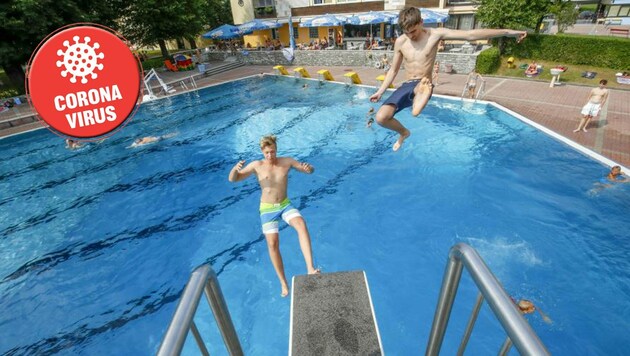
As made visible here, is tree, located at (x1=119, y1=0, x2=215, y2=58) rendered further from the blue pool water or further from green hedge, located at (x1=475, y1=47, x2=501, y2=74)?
green hedge, located at (x1=475, y1=47, x2=501, y2=74)

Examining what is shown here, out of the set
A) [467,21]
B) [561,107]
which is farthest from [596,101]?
[467,21]

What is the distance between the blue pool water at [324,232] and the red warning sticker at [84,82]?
5.70 m

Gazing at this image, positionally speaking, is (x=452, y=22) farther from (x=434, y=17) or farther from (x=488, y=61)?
(x=488, y=61)

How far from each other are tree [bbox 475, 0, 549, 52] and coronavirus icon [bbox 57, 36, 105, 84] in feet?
78.9

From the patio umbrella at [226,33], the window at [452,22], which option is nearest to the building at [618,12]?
the window at [452,22]

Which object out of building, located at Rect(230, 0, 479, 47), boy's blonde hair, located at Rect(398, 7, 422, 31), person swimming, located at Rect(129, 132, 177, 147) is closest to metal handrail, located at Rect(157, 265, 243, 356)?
boy's blonde hair, located at Rect(398, 7, 422, 31)

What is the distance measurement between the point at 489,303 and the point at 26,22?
26.8 meters

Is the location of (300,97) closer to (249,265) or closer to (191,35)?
(249,265)

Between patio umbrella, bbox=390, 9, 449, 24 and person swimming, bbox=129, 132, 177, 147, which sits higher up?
patio umbrella, bbox=390, 9, 449, 24

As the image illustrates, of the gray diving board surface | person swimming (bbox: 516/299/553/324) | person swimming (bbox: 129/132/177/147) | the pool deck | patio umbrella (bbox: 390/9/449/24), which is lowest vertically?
person swimming (bbox: 516/299/553/324)

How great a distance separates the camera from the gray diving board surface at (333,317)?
314 cm

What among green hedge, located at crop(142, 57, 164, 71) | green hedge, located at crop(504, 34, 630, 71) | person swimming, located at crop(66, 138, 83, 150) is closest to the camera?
person swimming, located at crop(66, 138, 83, 150)

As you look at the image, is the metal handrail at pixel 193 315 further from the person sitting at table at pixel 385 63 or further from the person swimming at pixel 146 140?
the person sitting at table at pixel 385 63

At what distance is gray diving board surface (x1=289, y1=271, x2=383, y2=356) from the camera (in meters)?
3.14
